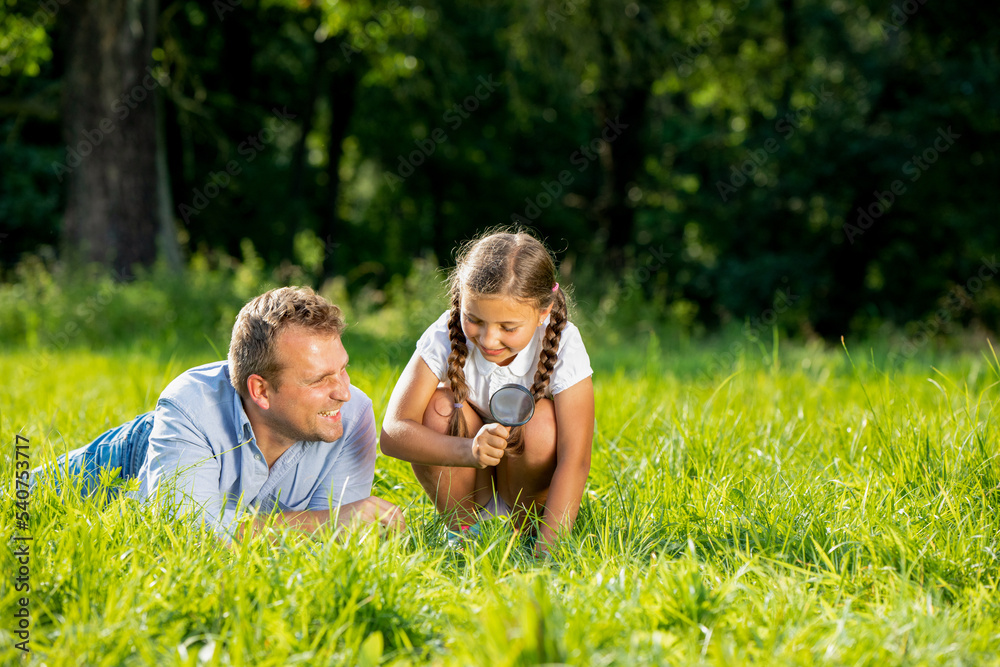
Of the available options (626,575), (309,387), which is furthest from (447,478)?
(626,575)

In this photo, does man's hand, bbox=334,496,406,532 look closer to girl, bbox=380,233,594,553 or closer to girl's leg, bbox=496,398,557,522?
girl, bbox=380,233,594,553

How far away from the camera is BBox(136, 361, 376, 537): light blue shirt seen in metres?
2.74

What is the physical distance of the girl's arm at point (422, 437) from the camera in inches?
104

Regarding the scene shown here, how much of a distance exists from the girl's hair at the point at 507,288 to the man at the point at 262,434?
392mm

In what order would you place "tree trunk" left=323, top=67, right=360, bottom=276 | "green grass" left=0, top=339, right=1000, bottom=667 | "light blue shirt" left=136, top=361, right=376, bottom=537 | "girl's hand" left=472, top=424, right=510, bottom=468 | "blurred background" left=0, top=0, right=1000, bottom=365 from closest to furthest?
"green grass" left=0, top=339, right=1000, bottom=667 < "girl's hand" left=472, top=424, right=510, bottom=468 < "light blue shirt" left=136, top=361, right=376, bottom=537 < "blurred background" left=0, top=0, right=1000, bottom=365 < "tree trunk" left=323, top=67, right=360, bottom=276

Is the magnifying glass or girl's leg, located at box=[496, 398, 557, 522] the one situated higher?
the magnifying glass

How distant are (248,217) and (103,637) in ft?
74.7

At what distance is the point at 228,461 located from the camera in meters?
2.92

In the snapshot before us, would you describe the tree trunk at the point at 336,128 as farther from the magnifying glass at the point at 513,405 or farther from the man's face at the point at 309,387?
the magnifying glass at the point at 513,405

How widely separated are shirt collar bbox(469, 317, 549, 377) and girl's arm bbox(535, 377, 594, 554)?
17 centimetres

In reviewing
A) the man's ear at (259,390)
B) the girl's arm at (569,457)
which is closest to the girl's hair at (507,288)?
the girl's arm at (569,457)

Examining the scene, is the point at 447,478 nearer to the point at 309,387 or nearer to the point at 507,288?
the point at 309,387

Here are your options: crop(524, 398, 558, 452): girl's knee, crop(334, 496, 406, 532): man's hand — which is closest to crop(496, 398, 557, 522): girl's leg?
crop(524, 398, 558, 452): girl's knee

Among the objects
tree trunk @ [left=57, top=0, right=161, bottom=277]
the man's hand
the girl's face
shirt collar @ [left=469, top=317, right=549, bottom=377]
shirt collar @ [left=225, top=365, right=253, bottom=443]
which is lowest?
the man's hand
